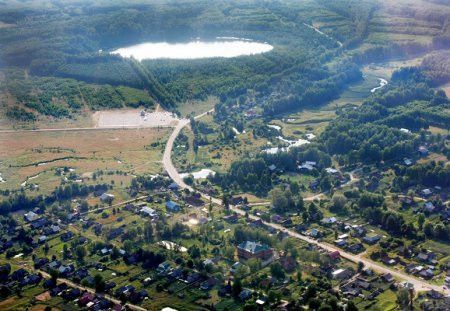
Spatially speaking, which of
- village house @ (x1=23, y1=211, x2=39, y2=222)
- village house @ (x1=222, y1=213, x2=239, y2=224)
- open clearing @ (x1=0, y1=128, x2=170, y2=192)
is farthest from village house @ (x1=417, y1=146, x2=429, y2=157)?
village house @ (x1=23, y1=211, x2=39, y2=222)

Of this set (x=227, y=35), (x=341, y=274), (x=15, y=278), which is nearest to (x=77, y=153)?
(x=15, y=278)

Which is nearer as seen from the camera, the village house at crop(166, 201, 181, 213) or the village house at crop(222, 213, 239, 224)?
the village house at crop(222, 213, 239, 224)

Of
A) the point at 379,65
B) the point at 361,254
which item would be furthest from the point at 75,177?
the point at 379,65

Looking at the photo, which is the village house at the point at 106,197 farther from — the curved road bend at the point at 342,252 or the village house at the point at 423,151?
the village house at the point at 423,151

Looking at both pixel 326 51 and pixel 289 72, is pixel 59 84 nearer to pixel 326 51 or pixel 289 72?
pixel 289 72

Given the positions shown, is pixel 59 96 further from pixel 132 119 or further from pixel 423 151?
pixel 423 151

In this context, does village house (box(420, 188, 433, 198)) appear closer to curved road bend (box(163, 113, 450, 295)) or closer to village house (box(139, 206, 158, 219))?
curved road bend (box(163, 113, 450, 295))
